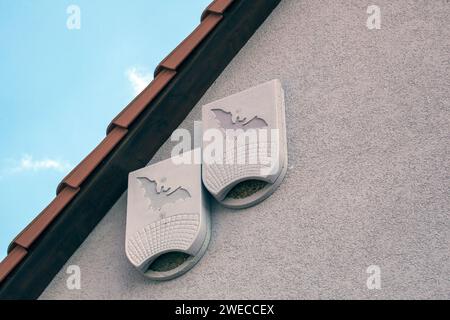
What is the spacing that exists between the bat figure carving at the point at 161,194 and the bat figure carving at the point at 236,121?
0.41m

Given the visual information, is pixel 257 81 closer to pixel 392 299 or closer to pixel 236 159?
pixel 236 159

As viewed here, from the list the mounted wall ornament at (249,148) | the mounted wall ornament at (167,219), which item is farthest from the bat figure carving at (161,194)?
the mounted wall ornament at (249,148)

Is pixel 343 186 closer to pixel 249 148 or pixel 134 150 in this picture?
pixel 249 148

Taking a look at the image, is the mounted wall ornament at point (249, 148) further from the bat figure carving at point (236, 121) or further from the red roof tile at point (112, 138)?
the red roof tile at point (112, 138)

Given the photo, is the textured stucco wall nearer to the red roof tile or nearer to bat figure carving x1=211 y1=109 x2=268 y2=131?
bat figure carving x1=211 y1=109 x2=268 y2=131

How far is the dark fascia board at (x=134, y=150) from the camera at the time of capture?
3.64 m

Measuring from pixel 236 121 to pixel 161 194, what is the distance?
55 centimetres

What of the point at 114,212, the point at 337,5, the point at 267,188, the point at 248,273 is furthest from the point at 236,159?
the point at 337,5

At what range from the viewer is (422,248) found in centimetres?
→ 277

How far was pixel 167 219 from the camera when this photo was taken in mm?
3482

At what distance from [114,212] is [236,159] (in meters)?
0.88

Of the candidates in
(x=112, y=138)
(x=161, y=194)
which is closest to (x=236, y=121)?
(x=161, y=194)

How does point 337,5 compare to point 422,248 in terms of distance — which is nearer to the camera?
point 422,248

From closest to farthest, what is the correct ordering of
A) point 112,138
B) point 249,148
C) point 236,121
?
point 249,148 < point 236,121 < point 112,138
